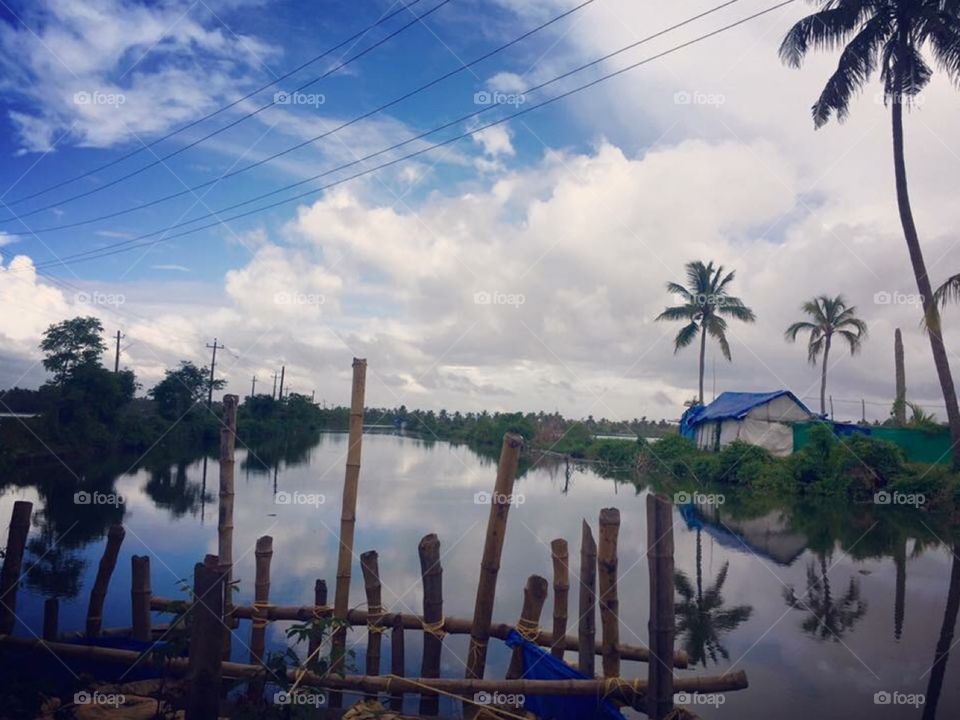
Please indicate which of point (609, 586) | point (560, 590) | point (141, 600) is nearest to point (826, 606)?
point (560, 590)

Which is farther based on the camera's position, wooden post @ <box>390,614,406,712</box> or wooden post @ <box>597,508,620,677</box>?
wooden post @ <box>390,614,406,712</box>

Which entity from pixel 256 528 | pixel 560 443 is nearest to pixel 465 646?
pixel 256 528

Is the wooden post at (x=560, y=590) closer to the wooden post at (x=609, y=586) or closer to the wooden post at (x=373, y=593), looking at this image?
the wooden post at (x=609, y=586)

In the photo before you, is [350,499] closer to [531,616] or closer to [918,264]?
[531,616]

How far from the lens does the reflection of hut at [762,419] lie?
91.7 feet

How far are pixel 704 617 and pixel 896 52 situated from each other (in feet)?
43.4

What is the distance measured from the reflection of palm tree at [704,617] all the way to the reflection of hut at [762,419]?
692 inches

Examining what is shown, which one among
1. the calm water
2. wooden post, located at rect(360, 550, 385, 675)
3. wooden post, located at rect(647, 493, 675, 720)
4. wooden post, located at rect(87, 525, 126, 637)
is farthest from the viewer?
the calm water

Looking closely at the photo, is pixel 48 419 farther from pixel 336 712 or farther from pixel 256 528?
pixel 336 712

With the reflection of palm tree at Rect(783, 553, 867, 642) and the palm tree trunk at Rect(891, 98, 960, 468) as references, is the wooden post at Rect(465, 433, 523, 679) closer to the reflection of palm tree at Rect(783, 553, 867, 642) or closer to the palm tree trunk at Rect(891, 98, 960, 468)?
the reflection of palm tree at Rect(783, 553, 867, 642)

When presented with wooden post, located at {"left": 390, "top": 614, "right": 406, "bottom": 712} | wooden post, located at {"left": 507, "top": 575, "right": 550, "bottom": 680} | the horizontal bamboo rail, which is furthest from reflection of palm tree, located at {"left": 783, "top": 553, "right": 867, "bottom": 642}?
wooden post, located at {"left": 390, "top": 614, "right": 406, "bottom": 712}

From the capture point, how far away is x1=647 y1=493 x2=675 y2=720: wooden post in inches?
181

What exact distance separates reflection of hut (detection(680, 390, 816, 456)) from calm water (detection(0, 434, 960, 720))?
23.6ft

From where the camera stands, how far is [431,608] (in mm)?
5883
